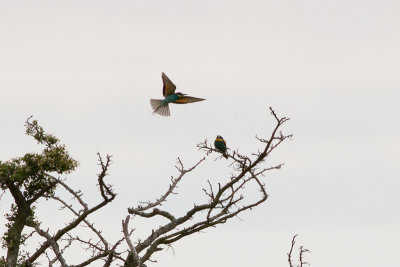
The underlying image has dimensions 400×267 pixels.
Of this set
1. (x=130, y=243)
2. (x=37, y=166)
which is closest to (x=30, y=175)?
(x=37, y=166)

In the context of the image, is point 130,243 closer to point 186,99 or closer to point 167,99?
point 167,99

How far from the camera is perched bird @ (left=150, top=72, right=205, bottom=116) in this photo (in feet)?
84.0

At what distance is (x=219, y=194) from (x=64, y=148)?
19.4 ft

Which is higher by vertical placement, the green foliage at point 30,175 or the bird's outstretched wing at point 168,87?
the bird's outstretched wing at point 168,87

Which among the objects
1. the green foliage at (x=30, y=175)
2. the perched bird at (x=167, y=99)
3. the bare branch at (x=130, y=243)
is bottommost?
the bare branch at (x=130, y=243)

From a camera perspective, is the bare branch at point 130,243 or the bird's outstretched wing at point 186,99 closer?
the bare branch at point 130,243

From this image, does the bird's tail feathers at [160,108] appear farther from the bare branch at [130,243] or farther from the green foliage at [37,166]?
the bare branch at [130,243]

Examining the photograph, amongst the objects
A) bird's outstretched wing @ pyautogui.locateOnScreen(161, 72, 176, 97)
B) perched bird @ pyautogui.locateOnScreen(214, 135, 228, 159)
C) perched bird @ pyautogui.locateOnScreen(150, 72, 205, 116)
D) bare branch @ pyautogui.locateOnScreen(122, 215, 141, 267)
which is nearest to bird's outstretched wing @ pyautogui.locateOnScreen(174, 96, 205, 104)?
perched bird @ pyautogui.locateOnScreen(150, 72, 205, 116)

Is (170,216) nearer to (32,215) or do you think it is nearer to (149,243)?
(149,243)

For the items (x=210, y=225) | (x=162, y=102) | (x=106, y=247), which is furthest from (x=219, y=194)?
(x=162, y=102)

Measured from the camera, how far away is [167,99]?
25641mm

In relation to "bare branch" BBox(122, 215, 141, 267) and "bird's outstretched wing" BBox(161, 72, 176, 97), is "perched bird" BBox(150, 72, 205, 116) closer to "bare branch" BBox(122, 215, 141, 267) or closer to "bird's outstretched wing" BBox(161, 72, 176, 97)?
"bird's outstretched wing" BBox(161, 72, 176, 97)

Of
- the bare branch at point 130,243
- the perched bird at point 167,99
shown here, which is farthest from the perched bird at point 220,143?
the bare branch at point 130,243

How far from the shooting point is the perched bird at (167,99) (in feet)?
84.0
